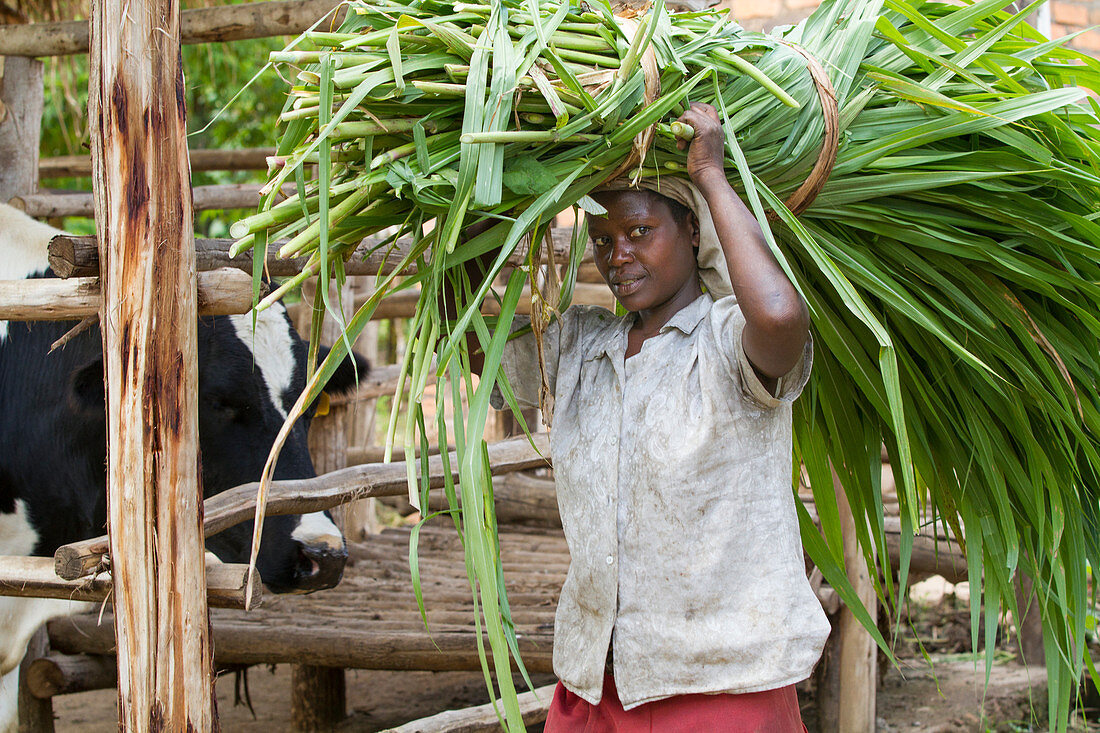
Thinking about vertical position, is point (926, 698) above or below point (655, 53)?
below

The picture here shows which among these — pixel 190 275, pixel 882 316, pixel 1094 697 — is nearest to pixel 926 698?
pixel 1094 697

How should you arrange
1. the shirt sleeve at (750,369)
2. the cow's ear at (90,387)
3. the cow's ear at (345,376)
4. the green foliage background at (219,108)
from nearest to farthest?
the shirt sleeve at (750,369) → the cow's ear at (90,387) → the cow's ear at (345,376) → the green foliage background at (219,108)

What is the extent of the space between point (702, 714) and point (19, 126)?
3.46 metres

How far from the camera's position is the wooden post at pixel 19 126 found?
12.1ft

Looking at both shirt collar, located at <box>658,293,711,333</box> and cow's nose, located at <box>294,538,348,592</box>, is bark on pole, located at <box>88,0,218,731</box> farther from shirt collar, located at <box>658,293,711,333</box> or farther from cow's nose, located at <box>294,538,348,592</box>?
shirt collar, located at <box>658,293,711,333</box>

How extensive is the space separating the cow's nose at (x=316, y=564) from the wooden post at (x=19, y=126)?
2.32 metres

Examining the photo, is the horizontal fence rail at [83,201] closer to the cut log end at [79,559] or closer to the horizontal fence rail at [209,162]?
the horizontal fence rail at [209,162]

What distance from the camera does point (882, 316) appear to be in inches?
68.5

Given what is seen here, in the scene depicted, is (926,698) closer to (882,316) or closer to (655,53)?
(882,316)

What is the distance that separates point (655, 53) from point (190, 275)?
0.87m

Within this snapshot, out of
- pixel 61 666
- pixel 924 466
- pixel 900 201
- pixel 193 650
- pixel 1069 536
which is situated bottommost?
pixel 61 666

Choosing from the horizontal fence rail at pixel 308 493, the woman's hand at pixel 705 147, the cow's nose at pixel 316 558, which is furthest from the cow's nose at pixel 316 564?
the woman's hand at pixel 705 147

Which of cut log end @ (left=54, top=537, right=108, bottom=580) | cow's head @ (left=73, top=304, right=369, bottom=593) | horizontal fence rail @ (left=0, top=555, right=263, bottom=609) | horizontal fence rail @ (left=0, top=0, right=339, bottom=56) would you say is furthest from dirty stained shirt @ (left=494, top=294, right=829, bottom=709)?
horizontal fence rail @ (left=0, top=0, right=339, bottom=56)

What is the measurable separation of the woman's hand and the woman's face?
0.13 metres
